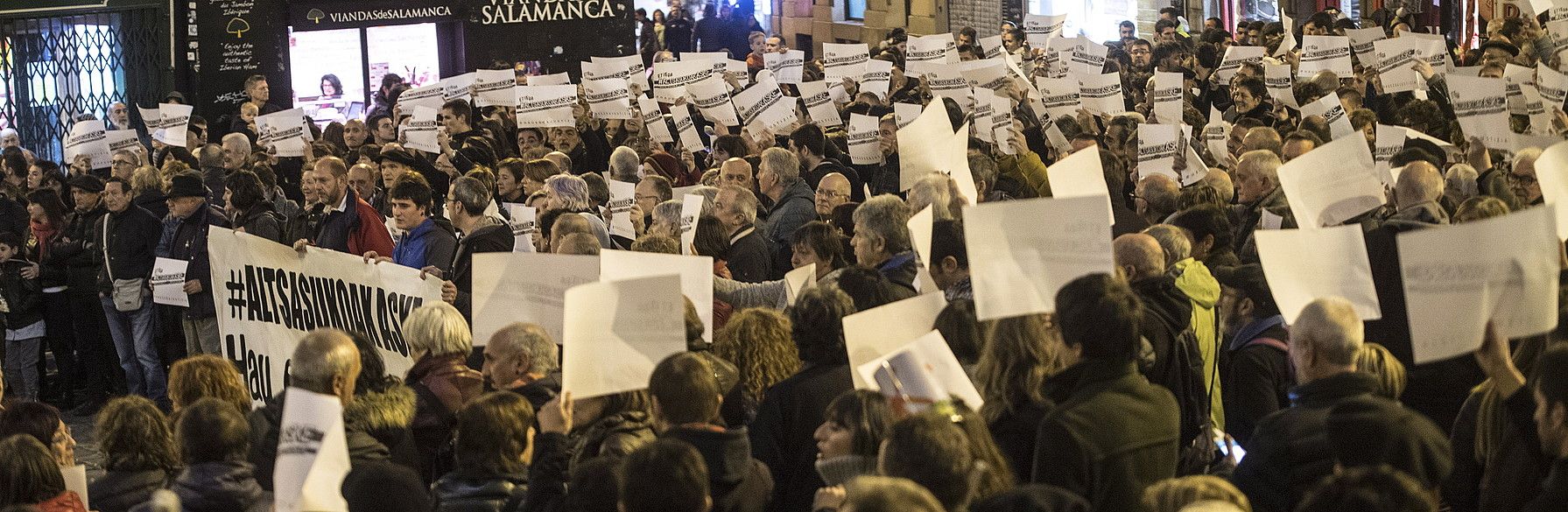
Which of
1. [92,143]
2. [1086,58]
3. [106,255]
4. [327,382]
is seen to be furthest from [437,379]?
[1086,58]

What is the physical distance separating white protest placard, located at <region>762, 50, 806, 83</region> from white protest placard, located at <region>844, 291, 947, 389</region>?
11171mm

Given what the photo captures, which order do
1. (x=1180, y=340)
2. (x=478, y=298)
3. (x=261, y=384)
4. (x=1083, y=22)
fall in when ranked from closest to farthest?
(x=1180, y=340) < (x=478, y=298) < (x=261, y=384) < (x=1083, y=22)

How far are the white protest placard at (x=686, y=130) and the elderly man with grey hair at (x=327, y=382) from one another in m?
7.95

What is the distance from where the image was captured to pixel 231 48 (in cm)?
A: 2061

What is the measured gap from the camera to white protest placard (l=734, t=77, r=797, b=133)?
13.4 m

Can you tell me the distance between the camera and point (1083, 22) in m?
28.8

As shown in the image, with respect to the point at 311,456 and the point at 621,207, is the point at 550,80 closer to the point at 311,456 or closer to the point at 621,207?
the point at 621,207

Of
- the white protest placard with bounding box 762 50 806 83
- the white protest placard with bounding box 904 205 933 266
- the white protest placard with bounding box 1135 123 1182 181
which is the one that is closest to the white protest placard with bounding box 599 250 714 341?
the white protest placard with bounding box 904 205 933 266

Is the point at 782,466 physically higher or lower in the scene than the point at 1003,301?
lower

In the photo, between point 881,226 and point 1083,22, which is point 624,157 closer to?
point 881,226

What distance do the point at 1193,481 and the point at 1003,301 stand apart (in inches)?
56.7

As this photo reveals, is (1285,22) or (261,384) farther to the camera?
(1285,22)

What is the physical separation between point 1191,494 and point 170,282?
8270 mm

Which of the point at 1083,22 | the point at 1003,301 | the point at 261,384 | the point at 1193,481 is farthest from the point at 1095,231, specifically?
the point at 1083,22
